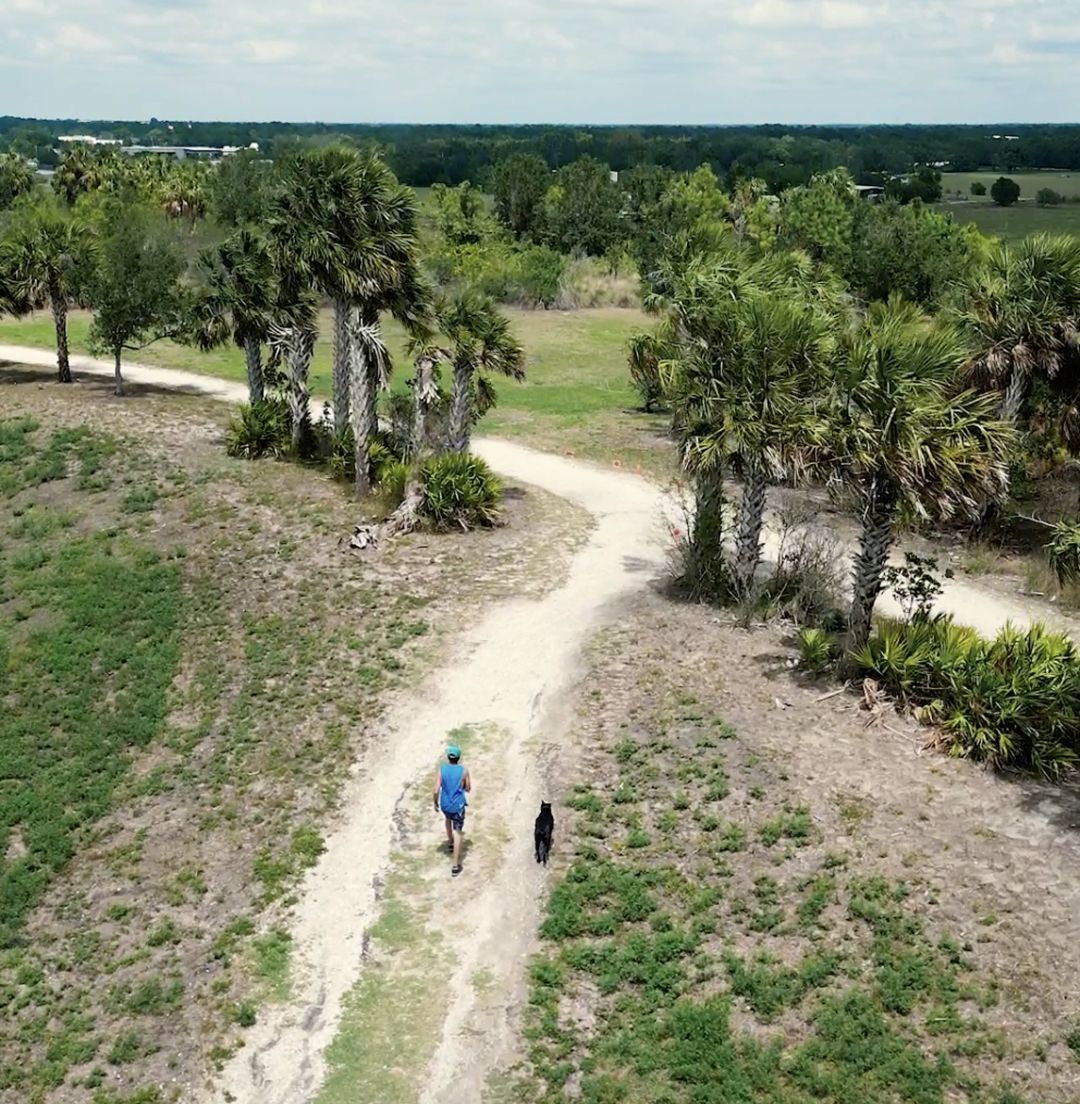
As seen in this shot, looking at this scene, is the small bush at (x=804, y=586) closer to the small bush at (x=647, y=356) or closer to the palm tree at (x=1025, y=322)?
the small bush at (x=647, y=356)

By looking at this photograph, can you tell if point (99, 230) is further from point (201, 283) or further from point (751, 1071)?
point (751, 1071)

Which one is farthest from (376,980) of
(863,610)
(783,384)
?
(783,384)

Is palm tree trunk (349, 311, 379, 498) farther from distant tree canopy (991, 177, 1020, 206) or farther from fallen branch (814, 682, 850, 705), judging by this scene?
distant tree canopy (991, 177, 1020, 206)

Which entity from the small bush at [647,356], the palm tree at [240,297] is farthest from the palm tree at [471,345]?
the palm tree at [240,297]

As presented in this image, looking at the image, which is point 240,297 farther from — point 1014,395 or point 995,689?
point 995,689

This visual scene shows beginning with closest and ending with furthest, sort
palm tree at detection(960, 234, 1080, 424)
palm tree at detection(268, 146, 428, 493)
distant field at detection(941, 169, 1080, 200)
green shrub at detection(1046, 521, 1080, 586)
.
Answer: green shrub at detection(1046, 521, 1080, 586) < palm tree at detection(960, 234, 1080, 424) < palm tree at detection(268, 146, 428, 493) < distant field at detection(941, 169, 1080, 200)

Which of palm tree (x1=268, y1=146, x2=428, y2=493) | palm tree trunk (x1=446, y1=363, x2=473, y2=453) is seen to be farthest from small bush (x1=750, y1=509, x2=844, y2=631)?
palm tree (x1=268, y1=146, x2=428, y2=493)
